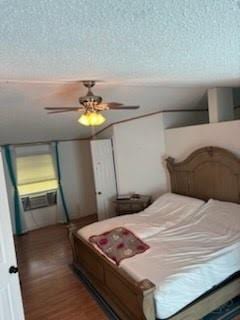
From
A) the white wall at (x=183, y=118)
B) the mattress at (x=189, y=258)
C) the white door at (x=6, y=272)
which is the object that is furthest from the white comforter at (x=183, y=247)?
the white wall at (x=183, y=118)

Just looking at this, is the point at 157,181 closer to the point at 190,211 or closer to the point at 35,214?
the point at 190,211

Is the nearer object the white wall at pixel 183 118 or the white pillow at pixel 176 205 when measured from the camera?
the white pillow at pixel 176 205

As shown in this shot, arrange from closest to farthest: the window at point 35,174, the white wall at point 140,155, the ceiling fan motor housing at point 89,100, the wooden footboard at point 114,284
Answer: the wooden footboard at point 114,284 → the ceiling fan motor housing at point 89,100 → the white wall at point 140,155 → the window at point 35,174

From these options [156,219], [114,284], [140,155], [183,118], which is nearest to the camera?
[114,284]

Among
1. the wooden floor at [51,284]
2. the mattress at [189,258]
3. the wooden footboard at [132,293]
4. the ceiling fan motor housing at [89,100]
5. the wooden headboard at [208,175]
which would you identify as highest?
the ceiling fan motor housing at [89,100]

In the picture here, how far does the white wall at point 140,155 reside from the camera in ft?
15.5

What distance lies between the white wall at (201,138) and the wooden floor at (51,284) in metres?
2.56

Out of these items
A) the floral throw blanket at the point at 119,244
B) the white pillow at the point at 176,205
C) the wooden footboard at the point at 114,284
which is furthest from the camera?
the white pillow at the point at 176,205

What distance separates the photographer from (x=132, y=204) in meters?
4.79

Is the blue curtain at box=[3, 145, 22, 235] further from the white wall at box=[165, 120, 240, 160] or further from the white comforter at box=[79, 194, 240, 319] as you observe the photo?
the white wall at box=[165, 120, 240, 160]

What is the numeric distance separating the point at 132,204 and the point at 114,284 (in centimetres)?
218

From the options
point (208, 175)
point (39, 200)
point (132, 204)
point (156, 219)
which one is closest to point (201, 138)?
point (208, 175)

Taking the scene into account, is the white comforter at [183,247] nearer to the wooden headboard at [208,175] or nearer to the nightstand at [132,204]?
the wooden headboard at [208,175]

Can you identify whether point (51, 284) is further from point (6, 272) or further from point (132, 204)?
point (132, 204)
